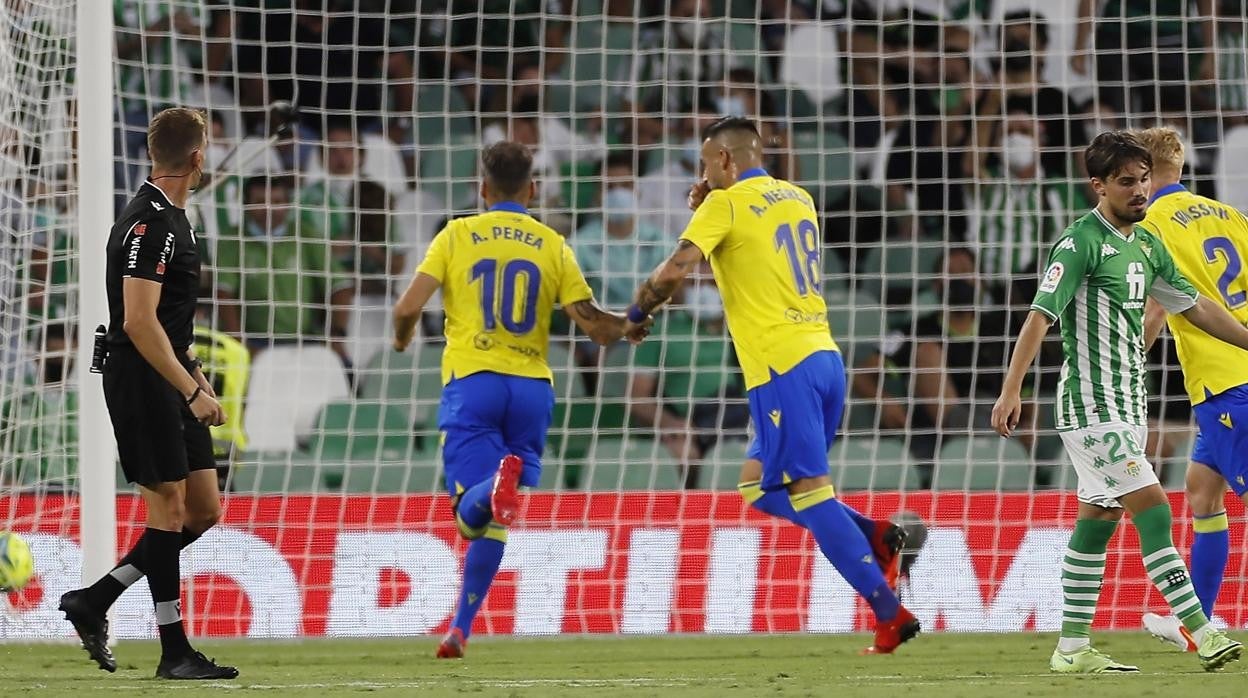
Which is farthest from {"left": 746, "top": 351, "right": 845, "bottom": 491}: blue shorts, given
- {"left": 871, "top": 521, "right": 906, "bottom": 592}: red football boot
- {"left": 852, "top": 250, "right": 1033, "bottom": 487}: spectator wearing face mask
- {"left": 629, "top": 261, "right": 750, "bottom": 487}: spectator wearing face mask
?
{"left": 629, "top": 261, "right": 750, "bottom": 487}: spectator wearing face mask

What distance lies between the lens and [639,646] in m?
7.16

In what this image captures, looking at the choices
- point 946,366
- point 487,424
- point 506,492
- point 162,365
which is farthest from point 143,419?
point 946,366

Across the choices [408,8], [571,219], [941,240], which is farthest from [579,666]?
[408,8]

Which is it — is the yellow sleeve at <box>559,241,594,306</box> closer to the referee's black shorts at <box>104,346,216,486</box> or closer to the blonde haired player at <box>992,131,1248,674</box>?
the referee's black shorts at <box>104,346,216,486</box>

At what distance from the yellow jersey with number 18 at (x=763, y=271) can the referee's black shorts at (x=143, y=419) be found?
5.81 ft

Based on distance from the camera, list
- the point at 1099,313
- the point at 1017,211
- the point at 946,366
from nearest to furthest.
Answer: the point at 1099,313 → the point at 946,366 → the point at 1017,211

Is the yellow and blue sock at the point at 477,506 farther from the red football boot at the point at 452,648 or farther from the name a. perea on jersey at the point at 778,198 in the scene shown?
the name a. perea on jersey at the point at 778,198

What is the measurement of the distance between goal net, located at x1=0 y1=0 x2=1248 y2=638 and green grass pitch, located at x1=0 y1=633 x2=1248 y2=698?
0.42 meters

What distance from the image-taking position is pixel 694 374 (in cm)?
1060

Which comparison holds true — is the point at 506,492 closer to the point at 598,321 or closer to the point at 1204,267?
the point at 598,321

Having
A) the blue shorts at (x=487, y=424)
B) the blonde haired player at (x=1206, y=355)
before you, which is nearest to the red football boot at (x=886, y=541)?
the blonde haired player at (x=1206, y=355)

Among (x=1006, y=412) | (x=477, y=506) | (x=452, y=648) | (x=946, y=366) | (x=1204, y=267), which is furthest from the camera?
(x=946, y=366)

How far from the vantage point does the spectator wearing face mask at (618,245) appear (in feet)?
34.8

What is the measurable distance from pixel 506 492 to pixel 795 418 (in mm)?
1050
